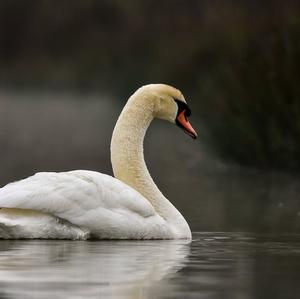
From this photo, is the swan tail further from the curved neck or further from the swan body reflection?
the curved neck

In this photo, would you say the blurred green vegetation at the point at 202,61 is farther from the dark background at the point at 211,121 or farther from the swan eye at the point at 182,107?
the swan eye at the point at 182,107

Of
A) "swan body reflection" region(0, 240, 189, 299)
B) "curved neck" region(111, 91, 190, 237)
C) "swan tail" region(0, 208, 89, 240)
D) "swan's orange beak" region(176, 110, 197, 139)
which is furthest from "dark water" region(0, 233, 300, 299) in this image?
"swan's orange beak" region(176, 110, 197, 139)

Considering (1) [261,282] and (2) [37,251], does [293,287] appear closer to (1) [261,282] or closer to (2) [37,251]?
(1) [261,282]

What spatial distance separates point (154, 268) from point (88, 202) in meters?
1.83

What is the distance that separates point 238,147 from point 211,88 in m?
3.70

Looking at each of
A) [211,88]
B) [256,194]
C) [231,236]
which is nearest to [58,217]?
[231,236]

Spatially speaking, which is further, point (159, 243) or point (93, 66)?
point (93, 66)

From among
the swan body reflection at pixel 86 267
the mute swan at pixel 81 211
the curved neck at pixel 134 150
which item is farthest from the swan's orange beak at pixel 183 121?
the swan body reflection at pixel 86 267

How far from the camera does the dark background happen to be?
18.3 meters

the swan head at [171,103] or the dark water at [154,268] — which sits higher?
the swan head at [171,103]

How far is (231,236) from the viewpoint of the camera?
13.4 m

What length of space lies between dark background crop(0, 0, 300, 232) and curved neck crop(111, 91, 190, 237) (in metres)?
0.86

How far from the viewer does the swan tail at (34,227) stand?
12.3 metres

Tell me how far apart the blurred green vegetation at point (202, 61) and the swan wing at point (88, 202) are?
8958mm
